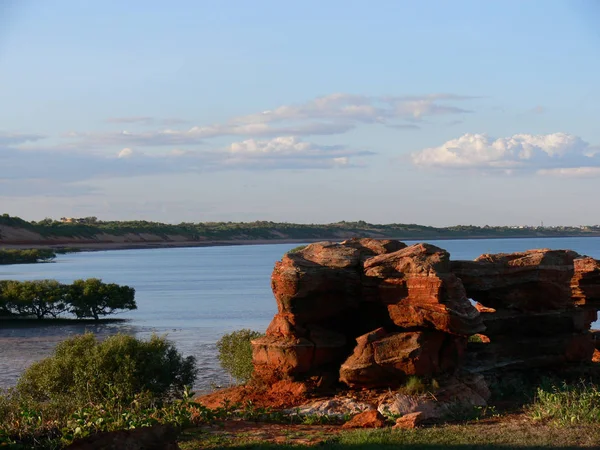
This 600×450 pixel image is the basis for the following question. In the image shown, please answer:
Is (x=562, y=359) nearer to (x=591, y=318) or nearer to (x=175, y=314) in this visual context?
(x=591, y=318)

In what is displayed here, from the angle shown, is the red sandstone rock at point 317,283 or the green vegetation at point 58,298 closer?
the red sandstone rock at point 317,283

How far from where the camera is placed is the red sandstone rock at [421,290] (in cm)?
1994

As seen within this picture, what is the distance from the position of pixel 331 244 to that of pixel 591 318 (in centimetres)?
915

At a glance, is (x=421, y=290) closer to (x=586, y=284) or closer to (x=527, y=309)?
(x=527, y=309)

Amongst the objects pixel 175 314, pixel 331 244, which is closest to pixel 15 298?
pixel 175 314

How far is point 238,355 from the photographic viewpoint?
89.5ft

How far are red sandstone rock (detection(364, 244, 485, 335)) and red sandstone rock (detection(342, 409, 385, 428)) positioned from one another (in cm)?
296

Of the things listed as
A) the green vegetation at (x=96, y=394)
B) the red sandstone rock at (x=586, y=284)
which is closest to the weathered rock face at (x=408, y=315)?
the red sandstone rock at (x=586, y=284)

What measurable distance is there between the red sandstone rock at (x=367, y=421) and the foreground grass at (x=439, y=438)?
0.84 m

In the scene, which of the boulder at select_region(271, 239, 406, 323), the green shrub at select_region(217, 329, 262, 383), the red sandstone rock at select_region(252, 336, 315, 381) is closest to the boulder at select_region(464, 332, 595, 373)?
the boulder at select_region(271, 239, 406, 323)

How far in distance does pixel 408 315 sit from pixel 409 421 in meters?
3.51

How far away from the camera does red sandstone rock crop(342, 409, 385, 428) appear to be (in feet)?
58.5

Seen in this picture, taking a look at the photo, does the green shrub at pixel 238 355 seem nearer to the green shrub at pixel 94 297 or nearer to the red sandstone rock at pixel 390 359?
the red sandstone rock at pixel 390 359

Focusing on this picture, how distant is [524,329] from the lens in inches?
944
